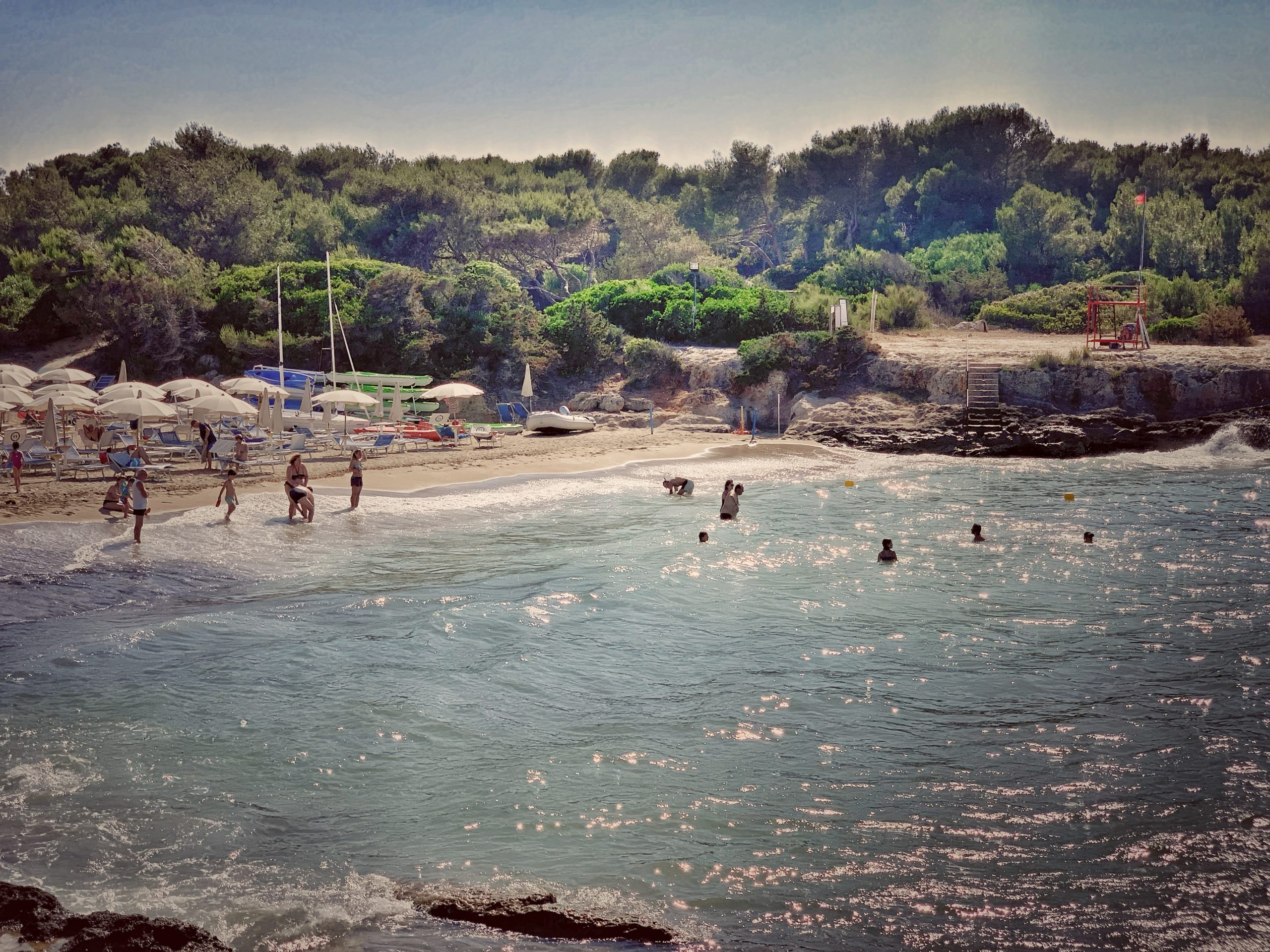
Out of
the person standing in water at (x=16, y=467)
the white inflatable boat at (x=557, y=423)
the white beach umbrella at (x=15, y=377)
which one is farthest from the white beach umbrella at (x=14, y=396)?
the white inflatable boat at (x=557, y=423)

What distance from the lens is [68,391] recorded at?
2659 centimetres

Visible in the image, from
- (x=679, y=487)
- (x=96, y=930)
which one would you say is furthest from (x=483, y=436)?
(x=96, y=930)

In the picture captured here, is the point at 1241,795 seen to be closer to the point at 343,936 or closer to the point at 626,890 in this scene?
the point at 626,890

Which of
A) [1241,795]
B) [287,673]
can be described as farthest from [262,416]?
[1241,795]

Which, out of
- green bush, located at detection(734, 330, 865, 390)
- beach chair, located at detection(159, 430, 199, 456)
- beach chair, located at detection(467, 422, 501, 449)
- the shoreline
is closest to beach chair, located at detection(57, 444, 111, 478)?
the shoreline

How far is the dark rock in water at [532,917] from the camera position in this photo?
289 inches

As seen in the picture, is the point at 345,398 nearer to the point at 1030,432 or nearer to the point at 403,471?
the point at 403,471

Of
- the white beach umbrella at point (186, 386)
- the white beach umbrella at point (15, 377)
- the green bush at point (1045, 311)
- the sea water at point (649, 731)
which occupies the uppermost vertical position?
the green bush at point (1045, 311)

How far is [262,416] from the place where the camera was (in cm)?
2738

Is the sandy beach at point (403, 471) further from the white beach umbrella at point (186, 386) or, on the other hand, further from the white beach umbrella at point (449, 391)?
the white beach umbrella at point (186, 386)

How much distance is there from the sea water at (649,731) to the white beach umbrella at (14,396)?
7.55 m

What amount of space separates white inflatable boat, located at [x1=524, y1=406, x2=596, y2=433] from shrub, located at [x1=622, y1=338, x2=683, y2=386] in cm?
562

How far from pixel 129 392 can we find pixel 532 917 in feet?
75.4

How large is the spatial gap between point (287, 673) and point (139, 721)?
199cm
